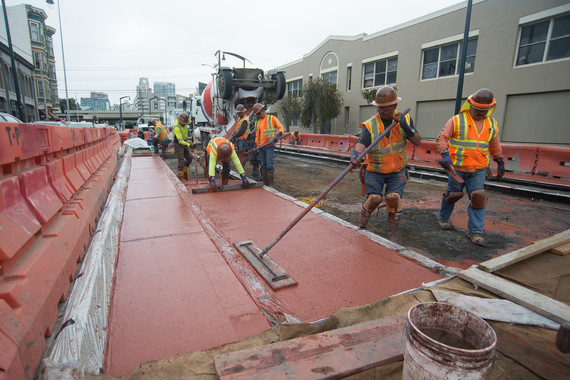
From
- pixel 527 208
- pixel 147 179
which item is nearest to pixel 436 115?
pixel 527 208

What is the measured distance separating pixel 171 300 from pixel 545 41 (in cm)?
1751

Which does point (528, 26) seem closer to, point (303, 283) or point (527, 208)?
point (527, 208)

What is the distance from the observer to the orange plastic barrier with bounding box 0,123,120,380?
1375 mm

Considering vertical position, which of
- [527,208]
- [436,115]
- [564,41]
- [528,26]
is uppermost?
[528,26]

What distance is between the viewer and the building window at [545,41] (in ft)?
40.9

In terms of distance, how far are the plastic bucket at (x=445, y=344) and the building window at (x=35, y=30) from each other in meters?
59.7

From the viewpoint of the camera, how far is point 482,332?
1.35 metres

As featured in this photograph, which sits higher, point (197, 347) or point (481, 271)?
point (481, 271)

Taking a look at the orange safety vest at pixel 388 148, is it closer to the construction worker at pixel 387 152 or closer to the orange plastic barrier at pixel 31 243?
the construction worker at pixel 387 152

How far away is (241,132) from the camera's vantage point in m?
8.02

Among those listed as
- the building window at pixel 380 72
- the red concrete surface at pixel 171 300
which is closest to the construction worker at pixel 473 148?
the red concrete surface at pixel 171 300

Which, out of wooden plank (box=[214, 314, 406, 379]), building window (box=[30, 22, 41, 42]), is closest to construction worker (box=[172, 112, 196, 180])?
wooden plank (box=[214, 314, 406, 379])

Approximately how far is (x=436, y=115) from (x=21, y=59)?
38212mm

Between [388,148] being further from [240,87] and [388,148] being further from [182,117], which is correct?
[240,87]
